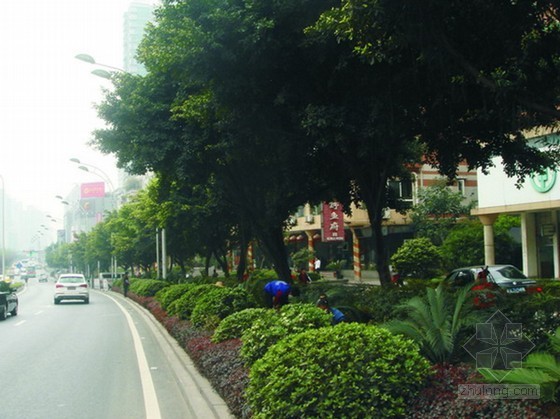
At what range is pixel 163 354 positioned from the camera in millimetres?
13539

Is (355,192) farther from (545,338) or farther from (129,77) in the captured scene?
(545,338)

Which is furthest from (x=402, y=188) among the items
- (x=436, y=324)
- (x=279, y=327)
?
(x=436, y=324)

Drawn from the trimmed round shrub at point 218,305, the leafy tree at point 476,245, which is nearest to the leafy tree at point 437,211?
the leafy tree at point 476,245

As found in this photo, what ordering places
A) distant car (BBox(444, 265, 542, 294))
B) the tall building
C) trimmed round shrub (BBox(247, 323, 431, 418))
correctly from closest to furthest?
trimmed round shrub (BBox(247, 323, 431, 418)) → distant car (BBox(444, 265, 542, 294)) → the tall building

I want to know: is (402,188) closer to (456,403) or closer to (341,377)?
(341,377)

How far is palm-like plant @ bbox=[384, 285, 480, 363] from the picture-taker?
694cm

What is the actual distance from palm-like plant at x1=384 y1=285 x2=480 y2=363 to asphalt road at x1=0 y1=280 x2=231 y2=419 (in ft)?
7.69

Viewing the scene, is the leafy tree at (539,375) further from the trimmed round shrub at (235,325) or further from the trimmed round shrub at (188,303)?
the trimmed round shrub at (188,303)

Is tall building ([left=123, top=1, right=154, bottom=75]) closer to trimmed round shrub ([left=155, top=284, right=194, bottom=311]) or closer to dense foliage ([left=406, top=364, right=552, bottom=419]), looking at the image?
trimmed round shrub ([left=155, top=284, right=194, bottom=311])

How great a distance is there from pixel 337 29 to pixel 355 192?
12.0 meters

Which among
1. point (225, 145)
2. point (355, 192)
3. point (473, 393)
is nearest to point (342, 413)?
point (473, 393)

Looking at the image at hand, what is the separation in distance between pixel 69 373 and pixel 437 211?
35401mm

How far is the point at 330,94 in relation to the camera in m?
13.0

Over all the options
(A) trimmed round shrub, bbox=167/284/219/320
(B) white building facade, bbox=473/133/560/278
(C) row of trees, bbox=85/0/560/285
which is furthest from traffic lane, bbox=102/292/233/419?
(B) white building facade, bbox=473/133/560/278
